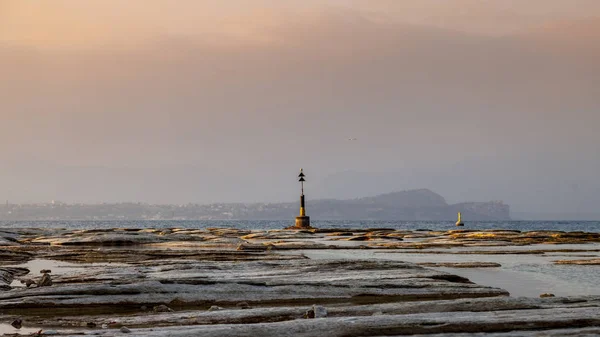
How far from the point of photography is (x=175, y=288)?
1703 cm

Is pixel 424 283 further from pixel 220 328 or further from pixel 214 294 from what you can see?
pixel 220 328

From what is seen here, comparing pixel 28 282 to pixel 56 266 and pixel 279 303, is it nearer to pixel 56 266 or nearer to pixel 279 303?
pixel 279 303

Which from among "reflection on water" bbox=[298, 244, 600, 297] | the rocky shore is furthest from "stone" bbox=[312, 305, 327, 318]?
"reflection on water" bbox=[298, 244, 600, 297]

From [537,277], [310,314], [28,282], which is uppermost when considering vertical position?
[28,282]

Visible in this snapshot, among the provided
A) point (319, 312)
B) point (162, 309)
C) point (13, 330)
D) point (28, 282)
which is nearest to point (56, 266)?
point (28, 282)

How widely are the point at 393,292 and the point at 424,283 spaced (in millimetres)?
1357

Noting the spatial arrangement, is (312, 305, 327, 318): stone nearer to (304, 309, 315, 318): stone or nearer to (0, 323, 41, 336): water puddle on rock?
(304, 309, 315, 318): stone

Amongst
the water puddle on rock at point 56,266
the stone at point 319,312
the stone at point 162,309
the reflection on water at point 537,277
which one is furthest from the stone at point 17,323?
the reflection on water at point 537,277

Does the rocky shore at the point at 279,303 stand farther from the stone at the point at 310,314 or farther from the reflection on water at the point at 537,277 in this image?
the reflection on water at the point at 537,277

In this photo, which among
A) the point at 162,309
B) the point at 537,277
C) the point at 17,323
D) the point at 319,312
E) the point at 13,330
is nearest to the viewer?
the point at 319,312

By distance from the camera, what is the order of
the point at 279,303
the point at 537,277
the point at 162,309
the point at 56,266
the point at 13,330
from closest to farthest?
1. the point at 13,330
2. the point at 162,309
3. the point at 279,303
4. the point at 537,277
5. the point at 56,266

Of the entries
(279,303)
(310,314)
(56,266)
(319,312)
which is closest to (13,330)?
(310,314)

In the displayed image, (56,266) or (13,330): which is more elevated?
(56,266)

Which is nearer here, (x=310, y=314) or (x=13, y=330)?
(x=310, y=314)
